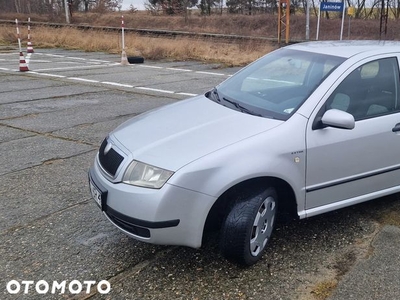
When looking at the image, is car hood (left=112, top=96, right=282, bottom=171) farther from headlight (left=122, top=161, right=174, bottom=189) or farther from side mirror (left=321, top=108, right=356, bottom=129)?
side mirror (left=321, top=108, right=356, bottom=129)

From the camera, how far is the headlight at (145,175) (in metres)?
2.98

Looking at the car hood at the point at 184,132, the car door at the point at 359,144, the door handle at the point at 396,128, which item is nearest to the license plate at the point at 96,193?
the car hood at the point at 184,132

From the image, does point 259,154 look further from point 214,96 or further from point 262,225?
point 214,96

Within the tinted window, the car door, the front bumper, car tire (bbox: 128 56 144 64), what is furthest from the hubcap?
car tire (bbox: 128 56 144 64)

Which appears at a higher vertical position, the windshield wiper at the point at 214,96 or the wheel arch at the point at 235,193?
the windshield wiper at the point at 214,96

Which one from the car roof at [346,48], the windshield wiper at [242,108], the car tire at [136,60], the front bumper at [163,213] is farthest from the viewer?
the car tire at [136,60]

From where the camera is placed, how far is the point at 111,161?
3361 millimetres

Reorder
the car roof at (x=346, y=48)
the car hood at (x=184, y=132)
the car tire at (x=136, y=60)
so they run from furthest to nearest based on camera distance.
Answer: the car tire at (x=136, y=60) < the car roof at (x=346, y=48) < the car hood at (x=184, y=132)

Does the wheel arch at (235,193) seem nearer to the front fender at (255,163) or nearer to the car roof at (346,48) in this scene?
the front fender at (255,163)

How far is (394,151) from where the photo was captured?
3.85 meters

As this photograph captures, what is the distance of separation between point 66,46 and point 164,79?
42.9ft

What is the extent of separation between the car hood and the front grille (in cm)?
10

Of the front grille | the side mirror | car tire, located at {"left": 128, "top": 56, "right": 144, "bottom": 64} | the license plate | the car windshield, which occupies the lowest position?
car tire, located at {"left": 128, "top": 56, "right": 144, "bottom": 64}

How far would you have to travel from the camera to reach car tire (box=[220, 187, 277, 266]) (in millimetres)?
3107
